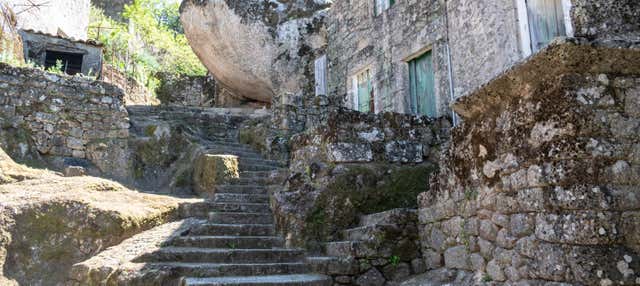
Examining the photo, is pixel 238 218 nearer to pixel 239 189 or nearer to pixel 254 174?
pixel 239 189

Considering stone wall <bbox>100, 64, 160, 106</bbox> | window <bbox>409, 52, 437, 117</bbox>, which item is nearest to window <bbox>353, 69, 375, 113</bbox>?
window <bbox>409, 52, 437, 117</bbox>

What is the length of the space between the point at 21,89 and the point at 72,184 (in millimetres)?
3545

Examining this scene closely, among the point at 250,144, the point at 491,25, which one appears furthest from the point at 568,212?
the point at 250,144

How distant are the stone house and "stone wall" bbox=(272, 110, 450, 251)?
96 cm

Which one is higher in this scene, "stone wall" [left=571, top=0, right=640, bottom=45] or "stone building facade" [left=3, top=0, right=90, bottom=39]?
"stone building facade" [left=3, top=0, right=90, bottom=39]

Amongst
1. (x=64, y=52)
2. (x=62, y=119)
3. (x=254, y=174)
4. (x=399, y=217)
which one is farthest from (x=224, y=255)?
(x=64, y=52)

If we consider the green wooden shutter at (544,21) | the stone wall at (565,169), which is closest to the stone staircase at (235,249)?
the stone wall at (565,169)

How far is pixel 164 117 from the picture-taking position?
11.7 m

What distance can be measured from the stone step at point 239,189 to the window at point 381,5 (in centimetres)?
453

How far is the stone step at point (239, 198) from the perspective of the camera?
6.98m

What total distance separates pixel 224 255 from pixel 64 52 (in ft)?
40.3

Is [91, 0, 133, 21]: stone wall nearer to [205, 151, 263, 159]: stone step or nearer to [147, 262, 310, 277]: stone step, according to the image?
[205, 151, 263, 159]: stone step

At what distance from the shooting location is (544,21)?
5.97 metres

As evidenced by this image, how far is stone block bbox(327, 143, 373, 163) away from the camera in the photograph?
18.3 feet
